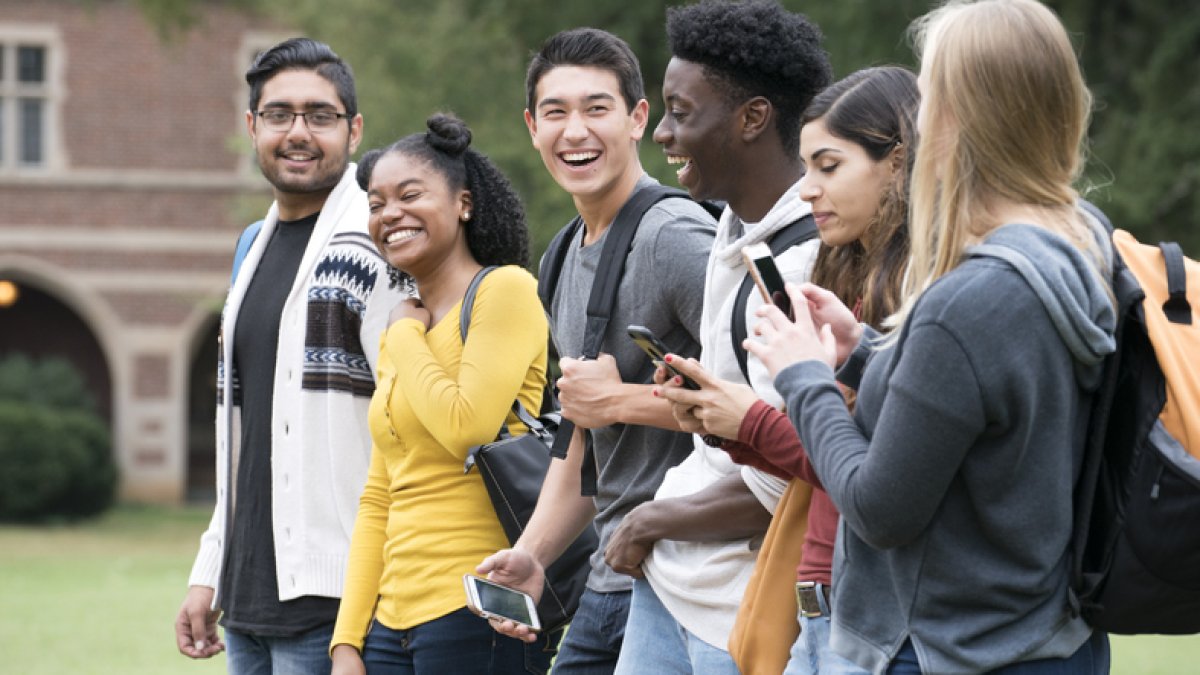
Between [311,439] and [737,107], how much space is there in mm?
1423

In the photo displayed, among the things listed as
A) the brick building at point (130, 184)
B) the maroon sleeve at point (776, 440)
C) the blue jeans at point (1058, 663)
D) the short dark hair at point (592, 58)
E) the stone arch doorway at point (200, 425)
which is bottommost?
the stone arch doorway at point (200, 425)

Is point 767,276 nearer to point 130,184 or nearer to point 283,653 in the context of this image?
point 283,653

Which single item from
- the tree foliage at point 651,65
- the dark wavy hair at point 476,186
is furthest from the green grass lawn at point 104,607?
the dark wavy hair at point 476,186

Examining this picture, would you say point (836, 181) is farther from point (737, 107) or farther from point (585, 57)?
point (585, 57)

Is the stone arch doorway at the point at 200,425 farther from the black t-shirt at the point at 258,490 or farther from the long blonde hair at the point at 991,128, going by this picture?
the long blonde hair at the point at 991,128

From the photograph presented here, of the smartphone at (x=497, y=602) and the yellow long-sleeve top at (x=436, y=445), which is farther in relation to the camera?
the yellow long-sleeve top at (x=436, y=445)

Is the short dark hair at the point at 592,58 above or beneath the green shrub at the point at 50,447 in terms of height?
above

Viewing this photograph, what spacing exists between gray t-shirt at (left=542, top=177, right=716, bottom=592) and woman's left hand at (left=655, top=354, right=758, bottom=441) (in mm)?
605

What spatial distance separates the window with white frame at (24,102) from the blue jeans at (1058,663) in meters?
26.7

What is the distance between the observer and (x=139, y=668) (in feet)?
37.4

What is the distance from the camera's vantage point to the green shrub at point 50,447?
82.8ft

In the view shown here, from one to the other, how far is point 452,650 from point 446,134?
1.25m

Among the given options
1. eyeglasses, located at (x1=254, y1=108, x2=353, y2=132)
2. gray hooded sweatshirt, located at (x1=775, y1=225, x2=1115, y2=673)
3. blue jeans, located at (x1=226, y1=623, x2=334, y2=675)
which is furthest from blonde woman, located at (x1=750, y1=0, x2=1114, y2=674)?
eyeglasses, located at (x1=254, y1=108, x2=353, y2=132)

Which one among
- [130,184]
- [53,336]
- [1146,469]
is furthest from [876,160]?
[53,336]
